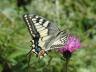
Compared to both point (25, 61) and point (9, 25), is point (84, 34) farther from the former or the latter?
point (25, 61)

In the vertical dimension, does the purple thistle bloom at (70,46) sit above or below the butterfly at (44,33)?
below

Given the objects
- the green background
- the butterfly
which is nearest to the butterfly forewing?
the butterfly

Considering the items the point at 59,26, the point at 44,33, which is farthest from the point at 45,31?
the point at 59,26

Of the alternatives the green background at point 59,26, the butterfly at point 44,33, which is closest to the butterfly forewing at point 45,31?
the butterfly at point 44,33

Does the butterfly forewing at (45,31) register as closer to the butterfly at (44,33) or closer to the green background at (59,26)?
the butterfly at (44,33)

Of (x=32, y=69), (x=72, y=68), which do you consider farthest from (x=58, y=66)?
(x=32, y=69)

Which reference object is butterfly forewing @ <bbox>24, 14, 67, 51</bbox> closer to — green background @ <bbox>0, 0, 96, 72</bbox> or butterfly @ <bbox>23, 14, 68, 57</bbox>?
butterfly @ <bbox>23, 14, 68, 57</bbox>

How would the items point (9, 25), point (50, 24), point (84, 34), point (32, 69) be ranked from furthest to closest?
point (84, 34), point (9, 25), point (32, 69), point (50, 24)

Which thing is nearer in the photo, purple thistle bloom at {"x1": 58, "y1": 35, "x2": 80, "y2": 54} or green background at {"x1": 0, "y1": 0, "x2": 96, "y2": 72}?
purple thistle bloom at {"x1": 58, "y1": 35, "x2": 80, "y2": 54}
